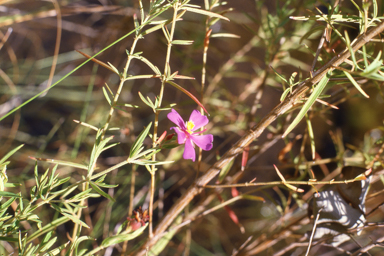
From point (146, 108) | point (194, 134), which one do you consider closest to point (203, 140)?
point (194, 134)

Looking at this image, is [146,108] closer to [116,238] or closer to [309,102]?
[116,238]

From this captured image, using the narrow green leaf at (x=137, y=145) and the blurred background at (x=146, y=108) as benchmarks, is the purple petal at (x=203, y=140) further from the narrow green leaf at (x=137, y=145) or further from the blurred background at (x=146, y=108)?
the blurred background at (x=146, y=108)

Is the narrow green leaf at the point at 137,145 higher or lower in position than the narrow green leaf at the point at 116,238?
higher

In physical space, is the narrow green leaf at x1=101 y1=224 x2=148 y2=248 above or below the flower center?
below

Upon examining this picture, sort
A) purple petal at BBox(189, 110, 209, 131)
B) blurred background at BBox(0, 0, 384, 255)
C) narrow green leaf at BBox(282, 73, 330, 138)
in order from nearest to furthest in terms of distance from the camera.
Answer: narrow green leaf at BBox(282, 73, 330, 138), purple petal at BBox(189, 110, 209, 131), blurred background at BBox(0, 0, 384, 255)

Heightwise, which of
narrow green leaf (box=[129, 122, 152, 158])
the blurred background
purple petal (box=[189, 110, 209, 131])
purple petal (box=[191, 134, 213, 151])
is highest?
purple petal (box=[189, 110, 209, 131])

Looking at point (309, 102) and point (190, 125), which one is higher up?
point (309, 102)

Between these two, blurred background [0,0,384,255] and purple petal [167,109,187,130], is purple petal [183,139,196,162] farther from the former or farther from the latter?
blurred background [0,0,384,255]

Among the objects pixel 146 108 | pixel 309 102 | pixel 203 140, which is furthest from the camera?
pixel 146 108

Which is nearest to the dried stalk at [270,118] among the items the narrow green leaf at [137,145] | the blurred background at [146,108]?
the narrow green leaf at [137,145]

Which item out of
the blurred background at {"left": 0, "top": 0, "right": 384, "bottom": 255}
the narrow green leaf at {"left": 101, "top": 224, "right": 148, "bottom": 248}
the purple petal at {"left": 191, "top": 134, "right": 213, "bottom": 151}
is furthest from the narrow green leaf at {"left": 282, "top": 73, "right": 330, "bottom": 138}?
the blurred background at {"left": 0, "top": 0, "right": 384, "bottom": 255}

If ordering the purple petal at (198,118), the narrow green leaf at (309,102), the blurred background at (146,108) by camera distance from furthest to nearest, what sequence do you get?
the blurred background at (146,108)
the purple petal at (198,118)
the narrow green leaf at (309,102)

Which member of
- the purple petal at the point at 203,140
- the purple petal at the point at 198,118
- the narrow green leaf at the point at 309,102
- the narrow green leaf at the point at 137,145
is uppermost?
the narrow green leaf at the point at 309,102

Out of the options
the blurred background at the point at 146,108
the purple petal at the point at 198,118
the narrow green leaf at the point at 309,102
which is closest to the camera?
the narrow green leaf at the point at 309,102
